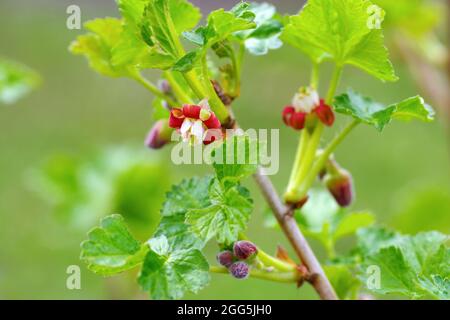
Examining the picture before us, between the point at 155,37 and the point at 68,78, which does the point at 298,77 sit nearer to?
the point at 68,78

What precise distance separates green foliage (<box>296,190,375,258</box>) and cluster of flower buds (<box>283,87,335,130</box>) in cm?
16

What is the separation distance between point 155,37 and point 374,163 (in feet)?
7.82

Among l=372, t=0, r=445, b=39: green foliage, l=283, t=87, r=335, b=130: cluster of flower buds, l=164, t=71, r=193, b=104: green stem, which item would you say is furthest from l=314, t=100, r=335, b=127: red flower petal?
l=372, t=0, r=445, b=39: green foliage

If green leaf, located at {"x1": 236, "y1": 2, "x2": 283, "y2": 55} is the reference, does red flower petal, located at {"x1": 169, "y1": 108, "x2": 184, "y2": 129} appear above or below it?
below

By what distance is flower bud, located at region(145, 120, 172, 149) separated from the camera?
2.45 feet

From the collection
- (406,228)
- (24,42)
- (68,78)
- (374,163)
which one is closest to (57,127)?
(68,78)

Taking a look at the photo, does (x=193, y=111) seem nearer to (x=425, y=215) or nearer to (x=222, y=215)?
(x=222, y=215)

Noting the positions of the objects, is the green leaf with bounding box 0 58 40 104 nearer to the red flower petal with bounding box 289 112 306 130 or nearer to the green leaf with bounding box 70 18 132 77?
the green leaf with bounding box 70 18 132 77

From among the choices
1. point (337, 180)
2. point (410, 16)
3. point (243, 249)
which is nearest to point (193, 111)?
point (243, 249)

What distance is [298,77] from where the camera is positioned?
11.9ft

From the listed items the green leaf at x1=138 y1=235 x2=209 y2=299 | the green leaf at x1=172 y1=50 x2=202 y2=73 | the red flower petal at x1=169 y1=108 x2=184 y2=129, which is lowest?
the green leaf at x1=138 y1=235 x2=209 y2=299

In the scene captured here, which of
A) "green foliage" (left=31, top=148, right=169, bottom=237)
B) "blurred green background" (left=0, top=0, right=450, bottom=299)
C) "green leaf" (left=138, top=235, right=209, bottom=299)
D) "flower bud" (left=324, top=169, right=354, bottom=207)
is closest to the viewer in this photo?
"green leaf" (left=138, top=235, right=209, bottom=299)

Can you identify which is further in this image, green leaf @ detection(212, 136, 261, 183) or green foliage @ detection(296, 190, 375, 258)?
green foliage @ detection(296, 190, 375, 258)

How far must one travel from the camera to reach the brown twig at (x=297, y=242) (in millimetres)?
663
